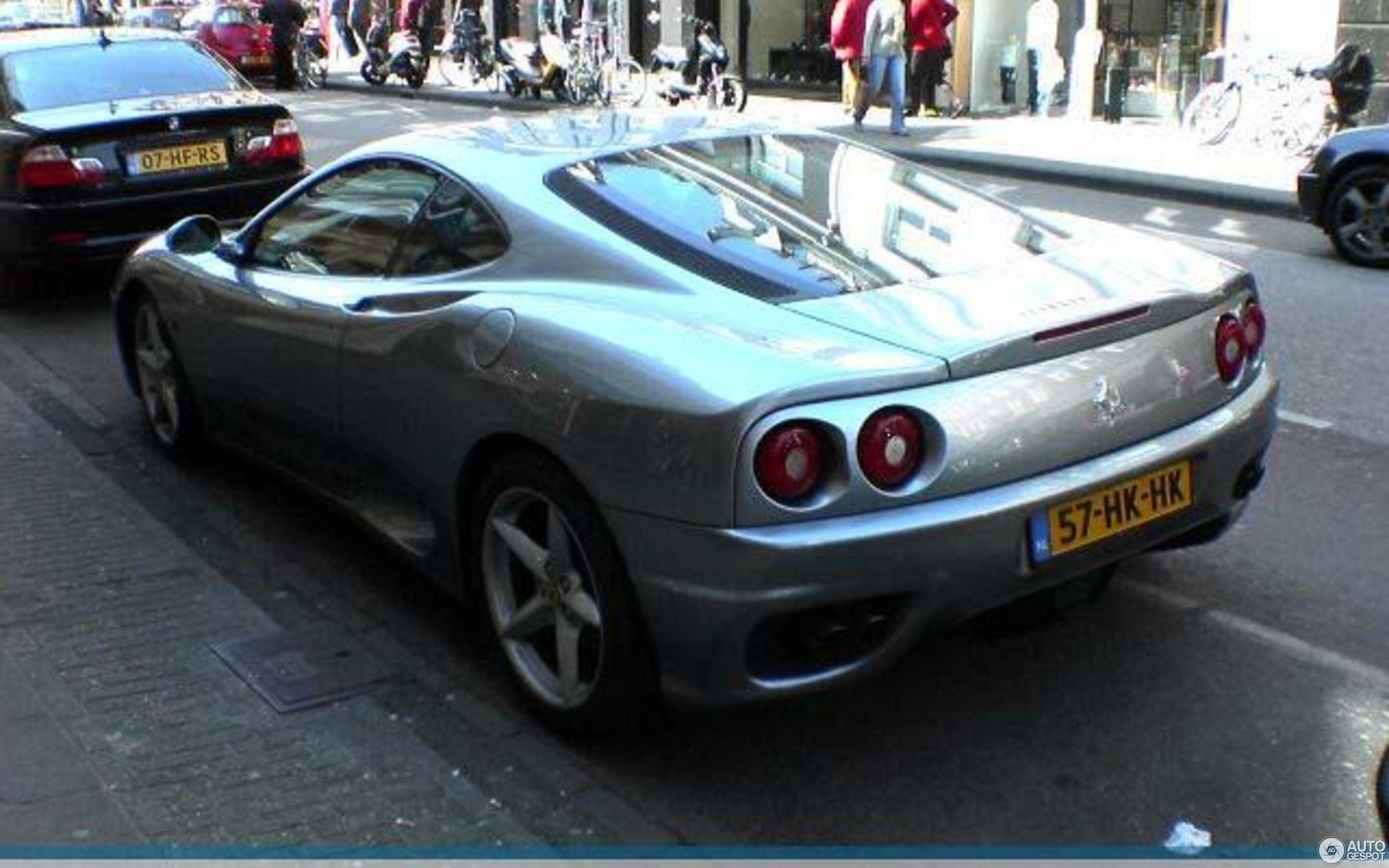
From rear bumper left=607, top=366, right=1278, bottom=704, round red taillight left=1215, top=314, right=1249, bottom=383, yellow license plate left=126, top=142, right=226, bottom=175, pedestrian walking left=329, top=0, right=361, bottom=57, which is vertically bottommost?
rear bumper left=607, top=366, right=1278, bottom=704

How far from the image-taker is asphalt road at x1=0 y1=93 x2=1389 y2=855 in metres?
3.54

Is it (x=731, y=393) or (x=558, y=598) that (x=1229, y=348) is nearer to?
(x=731, y=393)

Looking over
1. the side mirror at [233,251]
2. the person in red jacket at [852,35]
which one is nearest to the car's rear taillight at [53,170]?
the side mirror at [233,251]

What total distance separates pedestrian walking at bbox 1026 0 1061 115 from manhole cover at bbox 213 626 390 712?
17.0 metres

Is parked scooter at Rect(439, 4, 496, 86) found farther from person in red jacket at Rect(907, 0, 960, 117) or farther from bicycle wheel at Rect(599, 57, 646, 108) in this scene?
person in red jacket at Rect(907, 0, 960, 117)

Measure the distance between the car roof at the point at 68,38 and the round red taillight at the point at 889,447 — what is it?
8.04 meters

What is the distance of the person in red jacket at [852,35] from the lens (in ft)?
65.0

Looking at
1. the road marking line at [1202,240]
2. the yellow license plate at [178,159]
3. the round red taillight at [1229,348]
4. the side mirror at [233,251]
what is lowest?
the road marking line at [1202,240]

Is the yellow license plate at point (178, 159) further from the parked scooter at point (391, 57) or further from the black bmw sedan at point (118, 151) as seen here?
the parked scooter at point (391, 57)

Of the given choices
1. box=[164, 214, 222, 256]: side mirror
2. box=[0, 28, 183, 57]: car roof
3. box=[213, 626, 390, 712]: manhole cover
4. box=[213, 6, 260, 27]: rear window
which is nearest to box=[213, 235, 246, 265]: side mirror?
box=[164, 214, 222, 256]: side mirror

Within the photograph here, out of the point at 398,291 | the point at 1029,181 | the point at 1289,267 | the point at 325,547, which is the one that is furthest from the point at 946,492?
the point at 1029,181

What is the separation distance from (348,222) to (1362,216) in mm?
7578

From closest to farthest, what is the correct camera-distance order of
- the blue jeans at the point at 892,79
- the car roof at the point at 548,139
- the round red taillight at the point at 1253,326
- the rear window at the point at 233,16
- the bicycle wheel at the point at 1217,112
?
the round red taillight at the point at 1253,326 < the car roof at the point at 548,139 < the bicycle wheel at the point at 1217,112 < the blue jeans at the point at 892,79 < the rear window at the point at 233,16

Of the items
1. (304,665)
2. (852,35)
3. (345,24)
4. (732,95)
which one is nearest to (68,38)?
(304,665)
